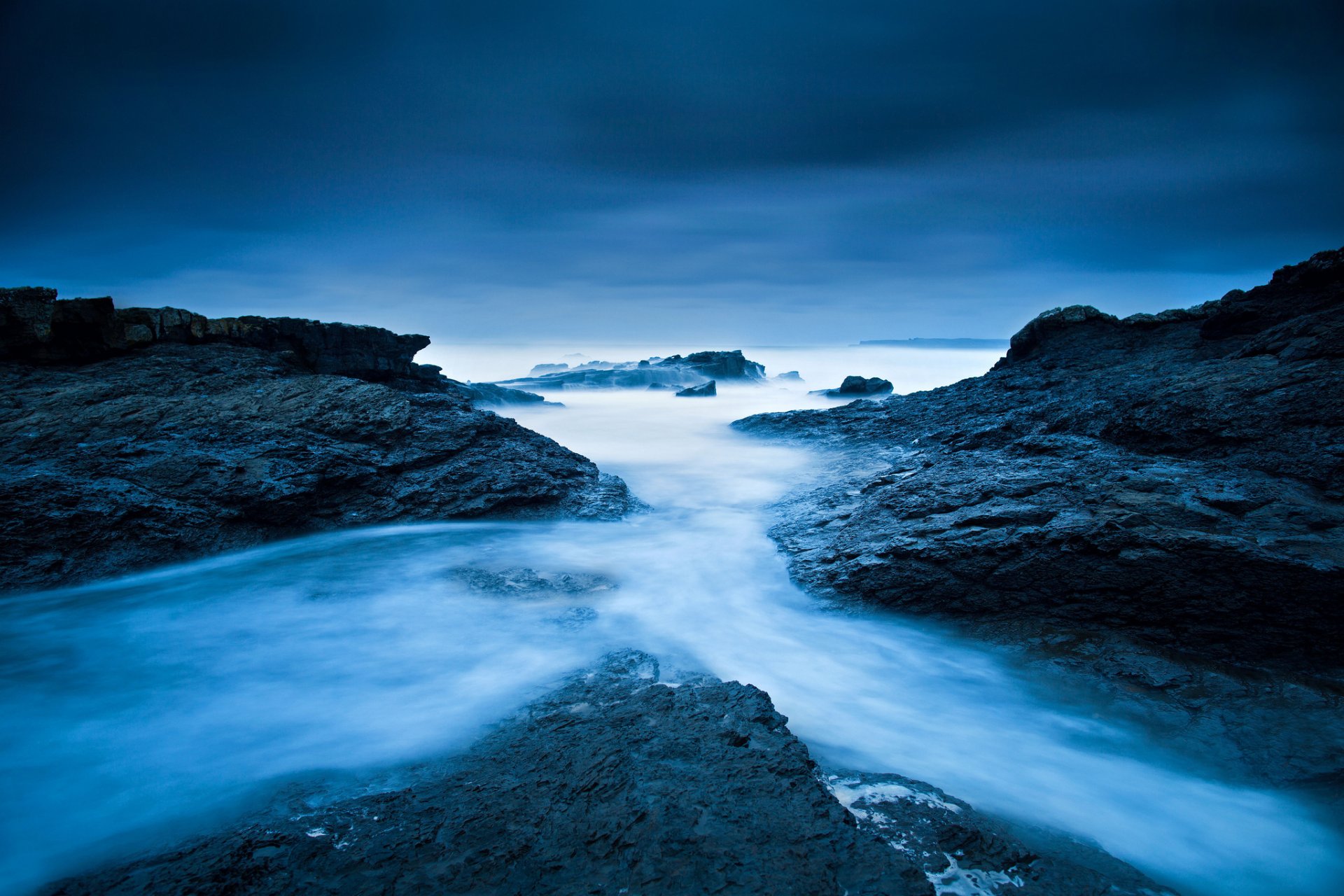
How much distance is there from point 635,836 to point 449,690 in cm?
200

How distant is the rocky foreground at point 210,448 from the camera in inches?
→ 199

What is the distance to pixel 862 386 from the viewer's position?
19.6 meters

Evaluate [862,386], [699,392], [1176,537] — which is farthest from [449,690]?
[699,392]

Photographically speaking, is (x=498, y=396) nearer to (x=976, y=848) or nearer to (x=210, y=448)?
(x=210, y=448)

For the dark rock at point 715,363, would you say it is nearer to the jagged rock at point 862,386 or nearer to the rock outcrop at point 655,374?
the rock outcrop at point 655,374

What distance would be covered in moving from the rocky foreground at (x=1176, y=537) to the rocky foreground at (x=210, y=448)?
12.2ft

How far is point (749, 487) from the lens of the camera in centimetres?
887

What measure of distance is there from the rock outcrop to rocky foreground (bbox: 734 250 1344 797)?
20.5m

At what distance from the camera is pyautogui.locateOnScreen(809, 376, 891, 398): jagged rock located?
19484 millimetres

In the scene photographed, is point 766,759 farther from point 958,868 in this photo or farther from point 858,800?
point 958,868

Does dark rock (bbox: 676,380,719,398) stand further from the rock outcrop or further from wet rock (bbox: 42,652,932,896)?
wet rock (bbox: 42,652,932,896)

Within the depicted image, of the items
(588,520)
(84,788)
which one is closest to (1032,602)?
(588,520)

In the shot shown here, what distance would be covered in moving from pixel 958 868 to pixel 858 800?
46 cm

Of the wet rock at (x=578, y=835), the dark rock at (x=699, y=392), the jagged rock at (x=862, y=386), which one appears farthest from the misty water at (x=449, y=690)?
the dark rock at (x=699, y=392)
